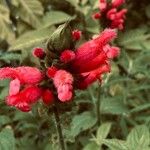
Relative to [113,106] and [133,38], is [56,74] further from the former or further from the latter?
[133,38]

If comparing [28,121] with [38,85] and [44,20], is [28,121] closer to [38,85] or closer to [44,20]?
[38,85]

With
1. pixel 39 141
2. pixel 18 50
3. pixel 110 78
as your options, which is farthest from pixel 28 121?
pixel 18 50

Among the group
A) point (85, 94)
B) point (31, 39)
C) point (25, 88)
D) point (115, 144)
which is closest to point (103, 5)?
point (85, 94)

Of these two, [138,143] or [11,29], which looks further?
[11,29]

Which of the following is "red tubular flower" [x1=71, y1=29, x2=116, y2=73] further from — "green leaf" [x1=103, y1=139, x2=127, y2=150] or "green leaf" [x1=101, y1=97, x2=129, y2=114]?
"green leaf" [x1=101, y1=97, x2=129, y2=114]

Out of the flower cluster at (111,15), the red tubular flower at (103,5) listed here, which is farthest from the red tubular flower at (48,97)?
the red tubular flower at (103,5)

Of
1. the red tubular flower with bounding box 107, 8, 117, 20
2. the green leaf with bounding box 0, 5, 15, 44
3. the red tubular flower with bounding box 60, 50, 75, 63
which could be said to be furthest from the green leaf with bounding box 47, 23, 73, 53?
the green leaf with bounding box 0, 5, 15, 44
